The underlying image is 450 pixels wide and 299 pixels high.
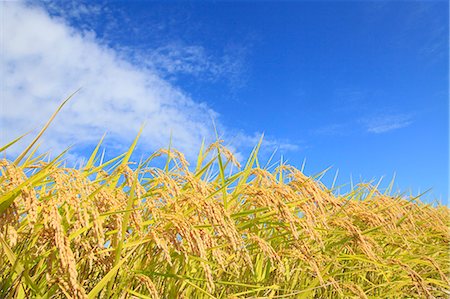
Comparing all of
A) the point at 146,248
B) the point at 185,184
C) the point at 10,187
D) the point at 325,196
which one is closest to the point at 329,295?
the point at 325,196

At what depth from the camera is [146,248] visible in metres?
2.24

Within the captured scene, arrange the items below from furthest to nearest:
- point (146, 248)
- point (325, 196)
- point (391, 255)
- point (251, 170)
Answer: point (391, 255)
point (251, 170)
point (325, 196)
point (146, 248)

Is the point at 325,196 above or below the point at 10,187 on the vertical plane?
above

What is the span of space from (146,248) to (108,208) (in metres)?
0.29

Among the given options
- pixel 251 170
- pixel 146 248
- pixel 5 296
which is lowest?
pixel 5 296

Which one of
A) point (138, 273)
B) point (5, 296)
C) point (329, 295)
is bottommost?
point (5, 296)

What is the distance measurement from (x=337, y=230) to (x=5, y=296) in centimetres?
226

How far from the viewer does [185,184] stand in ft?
8.93

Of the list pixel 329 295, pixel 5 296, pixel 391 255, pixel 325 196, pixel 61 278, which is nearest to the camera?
pixel 61 278

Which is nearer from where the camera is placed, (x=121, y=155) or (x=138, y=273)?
(x=138, y=273)

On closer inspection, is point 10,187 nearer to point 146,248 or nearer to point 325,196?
point 146,248

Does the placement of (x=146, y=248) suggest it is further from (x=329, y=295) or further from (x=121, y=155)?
(x=329, y=295)

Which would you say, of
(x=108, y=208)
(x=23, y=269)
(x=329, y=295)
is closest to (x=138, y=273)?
(x=108, y=208)

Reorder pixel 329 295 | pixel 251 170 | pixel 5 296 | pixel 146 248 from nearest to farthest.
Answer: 1. pixel 5 296
2. pixel 146 248
3. pixel 251 170
4. pixel 329 295
